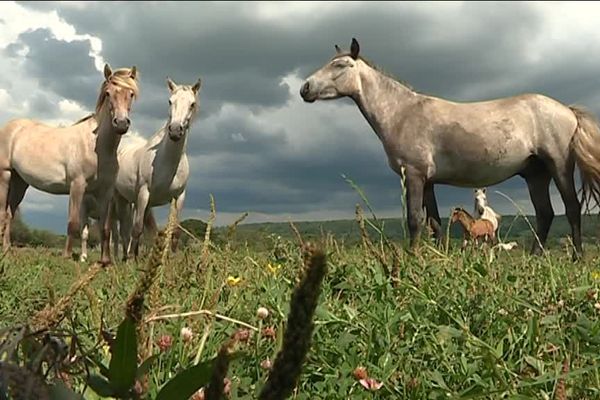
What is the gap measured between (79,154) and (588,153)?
827 cm

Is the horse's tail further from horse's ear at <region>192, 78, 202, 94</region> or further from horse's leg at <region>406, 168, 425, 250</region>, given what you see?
horse's ear at <region>192, 78, 202, 94</region>

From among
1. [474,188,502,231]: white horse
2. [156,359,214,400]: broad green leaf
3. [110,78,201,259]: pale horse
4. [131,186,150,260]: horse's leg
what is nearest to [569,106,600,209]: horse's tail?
[110,78,201,259]: pale horse

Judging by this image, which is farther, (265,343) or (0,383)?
(265,343)

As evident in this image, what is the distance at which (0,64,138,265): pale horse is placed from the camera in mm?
11000

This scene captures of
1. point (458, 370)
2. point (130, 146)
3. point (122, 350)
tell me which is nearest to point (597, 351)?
point (458, 370)

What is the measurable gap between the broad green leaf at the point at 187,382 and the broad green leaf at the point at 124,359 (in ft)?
0.10

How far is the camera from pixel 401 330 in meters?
2.06

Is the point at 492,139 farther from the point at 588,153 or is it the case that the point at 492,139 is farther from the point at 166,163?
the point at 166,163

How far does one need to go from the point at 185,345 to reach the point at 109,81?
32.8 feet

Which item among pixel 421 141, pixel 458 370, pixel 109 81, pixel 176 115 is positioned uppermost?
pixel 109 81

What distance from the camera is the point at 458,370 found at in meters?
1.90

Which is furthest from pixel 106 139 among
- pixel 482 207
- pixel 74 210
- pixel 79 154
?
pixel 482 207

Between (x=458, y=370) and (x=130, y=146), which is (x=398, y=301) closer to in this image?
(x=458, y=370)

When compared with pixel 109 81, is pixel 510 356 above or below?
below
